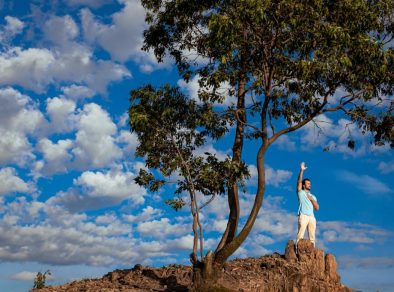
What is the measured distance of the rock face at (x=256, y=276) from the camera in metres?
22.3

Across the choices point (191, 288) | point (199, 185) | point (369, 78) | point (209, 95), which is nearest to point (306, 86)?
point (369, 78)

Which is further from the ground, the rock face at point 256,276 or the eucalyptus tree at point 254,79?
the eucalyptus tree at point 254,79

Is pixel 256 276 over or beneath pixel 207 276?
over

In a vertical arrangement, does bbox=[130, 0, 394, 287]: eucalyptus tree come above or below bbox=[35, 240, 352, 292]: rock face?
above

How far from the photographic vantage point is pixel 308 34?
2142cm

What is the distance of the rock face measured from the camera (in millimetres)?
22344

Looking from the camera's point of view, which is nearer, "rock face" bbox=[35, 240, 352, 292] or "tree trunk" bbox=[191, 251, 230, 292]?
"tree trunk" bbox=[191, 251, 230, 292]

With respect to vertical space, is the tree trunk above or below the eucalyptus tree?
below

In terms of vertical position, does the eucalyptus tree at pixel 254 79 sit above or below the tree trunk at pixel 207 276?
above

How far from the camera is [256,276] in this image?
2291 cm

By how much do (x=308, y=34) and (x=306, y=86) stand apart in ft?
9.88

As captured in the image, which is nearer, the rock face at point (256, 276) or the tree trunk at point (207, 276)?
the tree trunk at point (207, 276)

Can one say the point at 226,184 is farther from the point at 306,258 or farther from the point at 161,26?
the point at 161,26

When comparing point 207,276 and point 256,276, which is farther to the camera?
point 256,276
